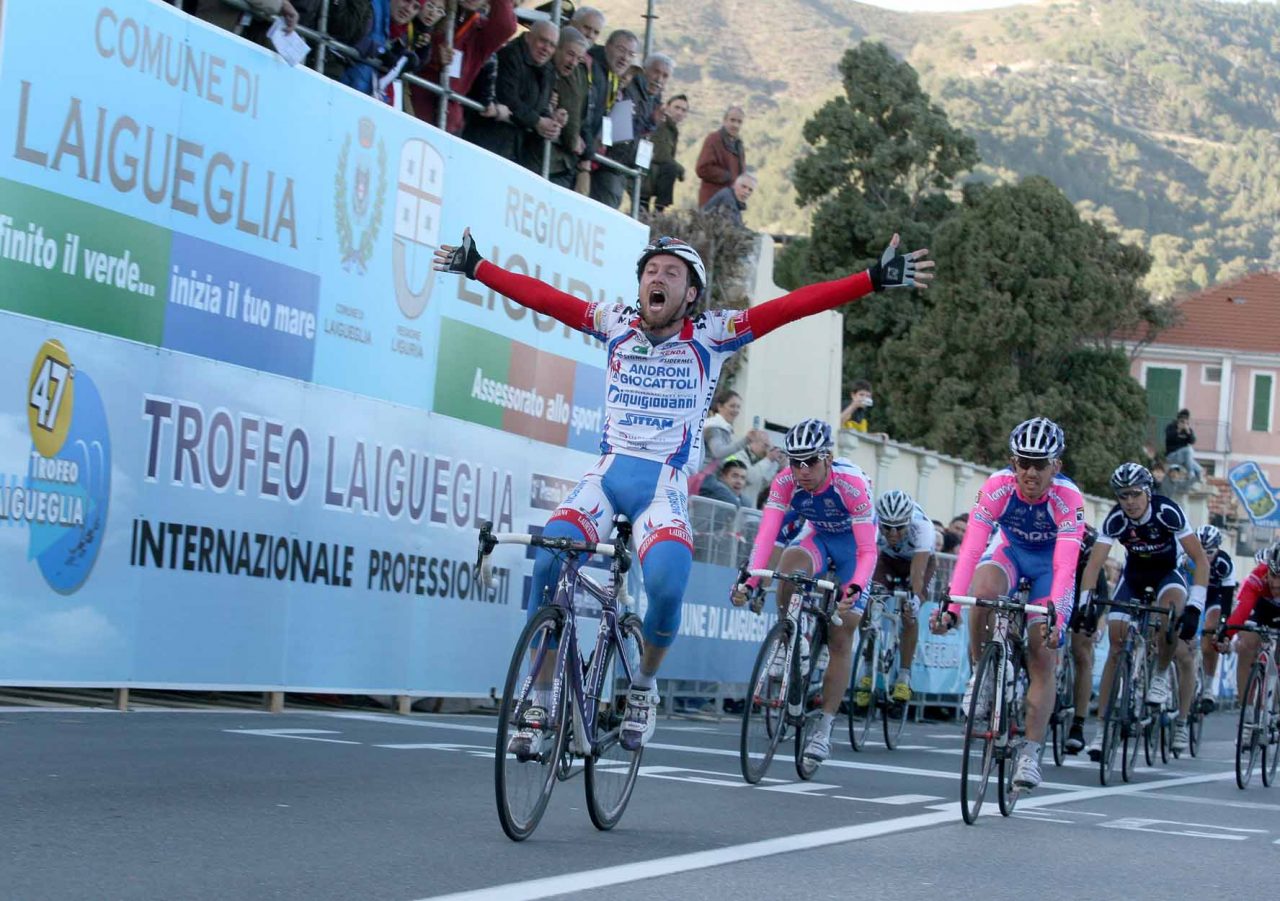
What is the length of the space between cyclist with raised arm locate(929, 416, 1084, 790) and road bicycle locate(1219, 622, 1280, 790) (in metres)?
3.64

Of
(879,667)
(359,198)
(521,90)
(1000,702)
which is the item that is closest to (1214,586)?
(879,667)

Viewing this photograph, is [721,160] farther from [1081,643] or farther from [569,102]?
[1081,643]

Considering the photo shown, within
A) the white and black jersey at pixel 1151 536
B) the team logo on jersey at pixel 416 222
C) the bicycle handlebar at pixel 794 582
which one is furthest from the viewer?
the team logo on jersey at pixel 416 222

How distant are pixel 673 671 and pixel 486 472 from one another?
10.2 ft

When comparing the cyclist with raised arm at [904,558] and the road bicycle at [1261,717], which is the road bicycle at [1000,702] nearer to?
the road bicycle at [1261,717]

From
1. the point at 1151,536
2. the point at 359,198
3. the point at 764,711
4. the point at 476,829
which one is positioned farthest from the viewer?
the point at 1151,536

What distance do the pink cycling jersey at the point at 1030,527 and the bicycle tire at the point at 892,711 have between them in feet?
14.7

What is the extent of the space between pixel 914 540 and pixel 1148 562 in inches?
76.4

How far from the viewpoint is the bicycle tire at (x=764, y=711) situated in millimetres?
11609

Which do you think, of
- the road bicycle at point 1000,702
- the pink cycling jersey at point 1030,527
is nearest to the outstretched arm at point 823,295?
the pink cycling jersey at point 1030,527

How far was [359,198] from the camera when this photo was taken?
14891mm

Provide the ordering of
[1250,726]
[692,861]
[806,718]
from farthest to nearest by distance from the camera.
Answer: [1250,726]
[806,718]
[692,861]

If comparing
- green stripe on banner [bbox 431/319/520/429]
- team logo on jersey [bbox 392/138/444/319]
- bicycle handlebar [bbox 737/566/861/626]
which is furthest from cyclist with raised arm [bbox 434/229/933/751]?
green stripe on banner [bbox 431/319/520/429]

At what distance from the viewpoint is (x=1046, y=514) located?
11773mm
